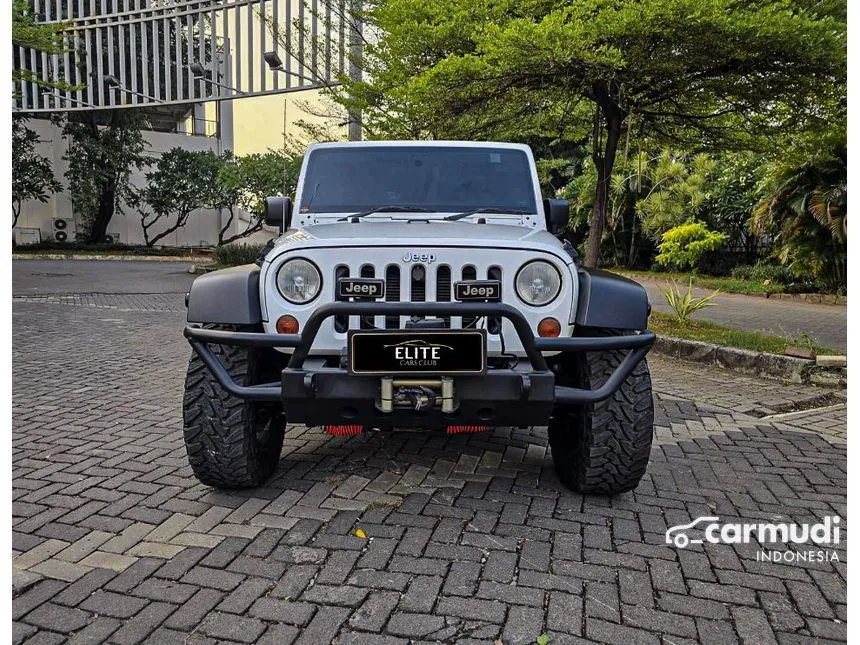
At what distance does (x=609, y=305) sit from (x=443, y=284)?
2.58ft

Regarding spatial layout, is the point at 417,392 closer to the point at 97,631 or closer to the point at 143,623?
the point at 143,623

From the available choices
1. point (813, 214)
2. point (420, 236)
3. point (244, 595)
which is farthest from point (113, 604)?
point (813, 214)

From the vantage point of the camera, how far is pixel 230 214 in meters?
31.8

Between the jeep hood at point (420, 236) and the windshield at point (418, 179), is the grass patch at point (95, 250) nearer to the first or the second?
the windshield at point (418, 179)

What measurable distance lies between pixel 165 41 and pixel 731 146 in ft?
62.7

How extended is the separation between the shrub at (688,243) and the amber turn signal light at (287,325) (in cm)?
1451

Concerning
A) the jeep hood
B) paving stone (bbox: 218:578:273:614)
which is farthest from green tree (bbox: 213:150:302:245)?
paving stone (bbox: 218:578:273:614)

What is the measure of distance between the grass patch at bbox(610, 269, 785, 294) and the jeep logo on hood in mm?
12169

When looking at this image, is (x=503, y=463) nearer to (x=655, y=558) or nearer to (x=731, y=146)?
(x=655, y=558)

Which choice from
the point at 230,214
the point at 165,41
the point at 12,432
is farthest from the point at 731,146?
the point at 230,214

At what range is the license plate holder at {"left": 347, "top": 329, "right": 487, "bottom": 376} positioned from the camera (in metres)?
2.75

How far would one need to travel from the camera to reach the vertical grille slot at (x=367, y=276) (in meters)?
3.07

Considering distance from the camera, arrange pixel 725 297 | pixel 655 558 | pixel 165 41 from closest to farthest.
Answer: pixel 655 558
pixel 725 297
pixel 165 41
